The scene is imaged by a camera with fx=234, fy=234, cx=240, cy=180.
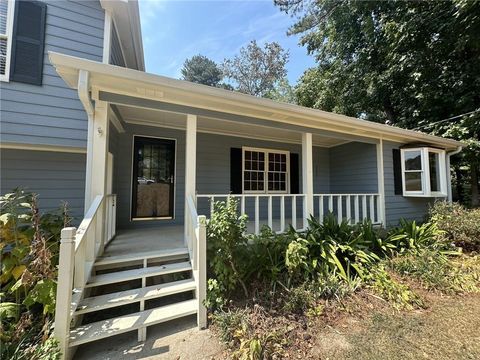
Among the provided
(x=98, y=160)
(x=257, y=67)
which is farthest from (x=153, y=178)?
(x=257, y=67)

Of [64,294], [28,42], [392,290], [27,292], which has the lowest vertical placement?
[392,290]

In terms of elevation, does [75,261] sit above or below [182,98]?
below

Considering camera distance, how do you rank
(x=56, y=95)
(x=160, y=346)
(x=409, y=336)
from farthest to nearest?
(x=56, y=95)
(x=409, y=336)
(x=160, y=346)

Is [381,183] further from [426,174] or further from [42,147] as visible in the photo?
[42,147]

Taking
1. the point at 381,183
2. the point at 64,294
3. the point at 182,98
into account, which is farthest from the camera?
the point at 381,183

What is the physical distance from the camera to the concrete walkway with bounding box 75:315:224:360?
2.36 metres

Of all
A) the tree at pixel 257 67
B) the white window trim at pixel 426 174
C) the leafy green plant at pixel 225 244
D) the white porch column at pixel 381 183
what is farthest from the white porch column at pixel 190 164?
the tree at pixel 257 67

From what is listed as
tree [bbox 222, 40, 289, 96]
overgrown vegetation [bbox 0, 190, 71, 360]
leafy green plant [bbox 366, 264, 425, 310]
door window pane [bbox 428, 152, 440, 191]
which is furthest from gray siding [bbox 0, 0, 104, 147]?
tree [bbox 222, 40, 289, 96]

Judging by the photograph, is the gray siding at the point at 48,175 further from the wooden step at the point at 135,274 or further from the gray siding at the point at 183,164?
the wooden step at the point at 135,274

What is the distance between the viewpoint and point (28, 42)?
3.99 meters

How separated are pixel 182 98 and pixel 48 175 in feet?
9.24

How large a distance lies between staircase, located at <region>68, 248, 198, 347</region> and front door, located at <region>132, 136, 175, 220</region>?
2.21 meters

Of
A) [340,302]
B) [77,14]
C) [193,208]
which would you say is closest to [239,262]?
[193,208]

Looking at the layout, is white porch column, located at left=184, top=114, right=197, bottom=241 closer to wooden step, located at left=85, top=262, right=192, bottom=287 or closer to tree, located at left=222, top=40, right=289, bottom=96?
wooden step, located at left=85, top=262, right=192, bottom=287
